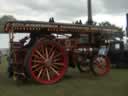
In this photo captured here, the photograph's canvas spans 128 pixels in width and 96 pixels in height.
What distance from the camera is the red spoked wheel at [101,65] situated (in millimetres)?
11992

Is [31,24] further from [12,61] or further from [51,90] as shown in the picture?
[51,90]

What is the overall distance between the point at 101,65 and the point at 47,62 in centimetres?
240

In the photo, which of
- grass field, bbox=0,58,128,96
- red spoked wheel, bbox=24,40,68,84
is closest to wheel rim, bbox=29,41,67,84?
red spoked wheel, bbox=24,40,68,84

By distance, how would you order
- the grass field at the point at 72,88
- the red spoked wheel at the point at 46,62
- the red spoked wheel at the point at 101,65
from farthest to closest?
the red spoked wheel at the point at 101,65, the red spoked wheel at the point at 46,62, the grass field at the point at 72,88

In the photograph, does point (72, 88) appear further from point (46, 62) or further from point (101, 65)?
point (101, 65)

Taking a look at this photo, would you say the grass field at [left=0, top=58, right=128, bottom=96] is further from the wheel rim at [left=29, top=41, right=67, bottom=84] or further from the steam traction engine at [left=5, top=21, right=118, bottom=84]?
the steam traction engine at [left=5, top=21, right=118, bottom=84]

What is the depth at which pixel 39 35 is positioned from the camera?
1103 centimetres

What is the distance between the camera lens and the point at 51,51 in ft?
35.5

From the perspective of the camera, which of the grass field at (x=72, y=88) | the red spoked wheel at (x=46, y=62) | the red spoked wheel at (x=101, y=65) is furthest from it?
the red spoked wheel at (x=101, y=65)

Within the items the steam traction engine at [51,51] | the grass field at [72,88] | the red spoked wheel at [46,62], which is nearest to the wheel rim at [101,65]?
the steam traction engine at [51,51]

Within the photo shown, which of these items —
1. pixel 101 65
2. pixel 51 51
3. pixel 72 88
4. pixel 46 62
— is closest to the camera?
pixel 72 88

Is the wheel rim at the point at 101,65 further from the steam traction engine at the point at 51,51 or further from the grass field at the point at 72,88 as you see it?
the grass field at the point at 72,88

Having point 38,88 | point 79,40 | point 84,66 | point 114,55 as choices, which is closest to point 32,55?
point 38,88

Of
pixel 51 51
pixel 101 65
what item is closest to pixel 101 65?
pixel 101 65
